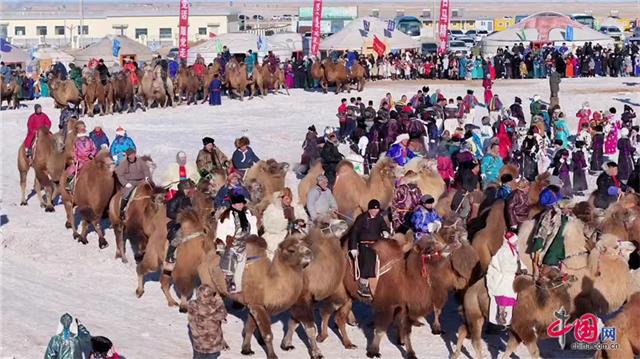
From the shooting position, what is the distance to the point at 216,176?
1484cm

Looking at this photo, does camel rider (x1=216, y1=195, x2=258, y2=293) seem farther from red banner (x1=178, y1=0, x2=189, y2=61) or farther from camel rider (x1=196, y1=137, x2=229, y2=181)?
red banner (x1=178, y1=0, x2=189, y2=61)

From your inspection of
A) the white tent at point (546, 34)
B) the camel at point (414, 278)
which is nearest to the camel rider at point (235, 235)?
the camel at point (414, 278)

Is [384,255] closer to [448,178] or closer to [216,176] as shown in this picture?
[216,176]

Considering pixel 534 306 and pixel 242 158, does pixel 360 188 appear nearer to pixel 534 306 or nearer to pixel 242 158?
pixel 242 158

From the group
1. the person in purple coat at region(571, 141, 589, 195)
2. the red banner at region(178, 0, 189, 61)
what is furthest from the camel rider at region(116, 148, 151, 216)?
the red banner at region(178, 0, 189, 61)

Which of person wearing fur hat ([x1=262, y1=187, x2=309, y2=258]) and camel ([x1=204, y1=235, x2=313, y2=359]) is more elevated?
person wearing fur hat ([x1=262, y1=187, x2=309, y2=258])

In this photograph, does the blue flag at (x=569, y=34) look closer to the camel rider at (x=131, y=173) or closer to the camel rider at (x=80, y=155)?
the camel rider at (x=80, y=155)

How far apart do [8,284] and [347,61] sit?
2053cm

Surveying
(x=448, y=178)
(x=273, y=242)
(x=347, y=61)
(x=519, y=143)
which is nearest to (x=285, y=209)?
(x=273, y=242)

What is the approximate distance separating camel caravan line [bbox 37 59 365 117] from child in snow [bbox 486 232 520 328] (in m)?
16.6

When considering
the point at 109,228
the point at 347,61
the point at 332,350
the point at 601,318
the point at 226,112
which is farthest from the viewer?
the point at 347,61

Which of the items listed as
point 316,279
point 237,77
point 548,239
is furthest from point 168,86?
point 548,239

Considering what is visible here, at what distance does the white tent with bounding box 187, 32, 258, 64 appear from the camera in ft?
141

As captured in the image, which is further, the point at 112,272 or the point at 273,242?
the point at 112,272
